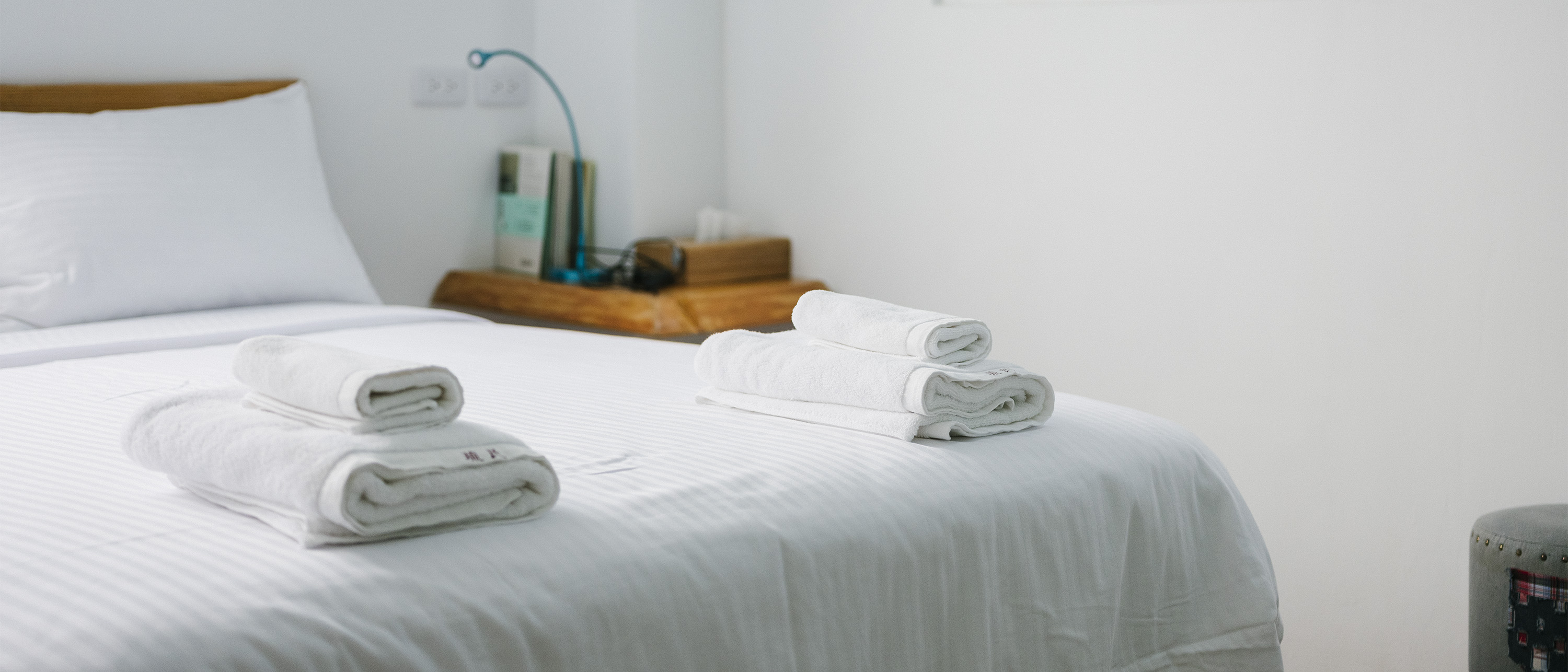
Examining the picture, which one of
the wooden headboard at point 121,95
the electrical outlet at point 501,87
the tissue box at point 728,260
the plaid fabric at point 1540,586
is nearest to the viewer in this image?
the plaid fabric at point 1540,586

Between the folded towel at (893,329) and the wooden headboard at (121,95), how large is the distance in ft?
5.40

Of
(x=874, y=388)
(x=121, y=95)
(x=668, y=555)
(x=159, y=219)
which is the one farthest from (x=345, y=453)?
(x=121, y=95)

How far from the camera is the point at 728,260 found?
9.67 ft

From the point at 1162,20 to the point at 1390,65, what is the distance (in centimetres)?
41

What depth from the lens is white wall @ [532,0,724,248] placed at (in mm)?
3002

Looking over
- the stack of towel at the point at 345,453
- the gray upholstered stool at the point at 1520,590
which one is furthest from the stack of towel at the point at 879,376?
the gray upholstered stool at the point at 1520,590

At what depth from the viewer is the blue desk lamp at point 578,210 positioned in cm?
293

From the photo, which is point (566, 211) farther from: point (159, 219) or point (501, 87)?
point (159, 219)

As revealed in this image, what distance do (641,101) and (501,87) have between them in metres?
0.39

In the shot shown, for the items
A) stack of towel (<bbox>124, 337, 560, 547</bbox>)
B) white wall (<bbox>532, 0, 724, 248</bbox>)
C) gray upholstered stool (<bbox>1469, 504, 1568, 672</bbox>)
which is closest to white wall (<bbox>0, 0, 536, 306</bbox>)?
white wall (<bbox>532, 0, 724, 248</bbox>)

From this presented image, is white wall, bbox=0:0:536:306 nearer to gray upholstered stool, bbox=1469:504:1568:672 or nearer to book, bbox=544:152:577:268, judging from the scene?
book, bbox=544:152:577:268

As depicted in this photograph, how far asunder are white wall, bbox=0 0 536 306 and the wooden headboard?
48 millimetres

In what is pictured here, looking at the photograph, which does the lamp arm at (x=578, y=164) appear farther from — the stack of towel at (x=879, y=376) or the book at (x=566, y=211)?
the stack of towel at (x=879, y=376)

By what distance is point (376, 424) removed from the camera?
1.05 metres
